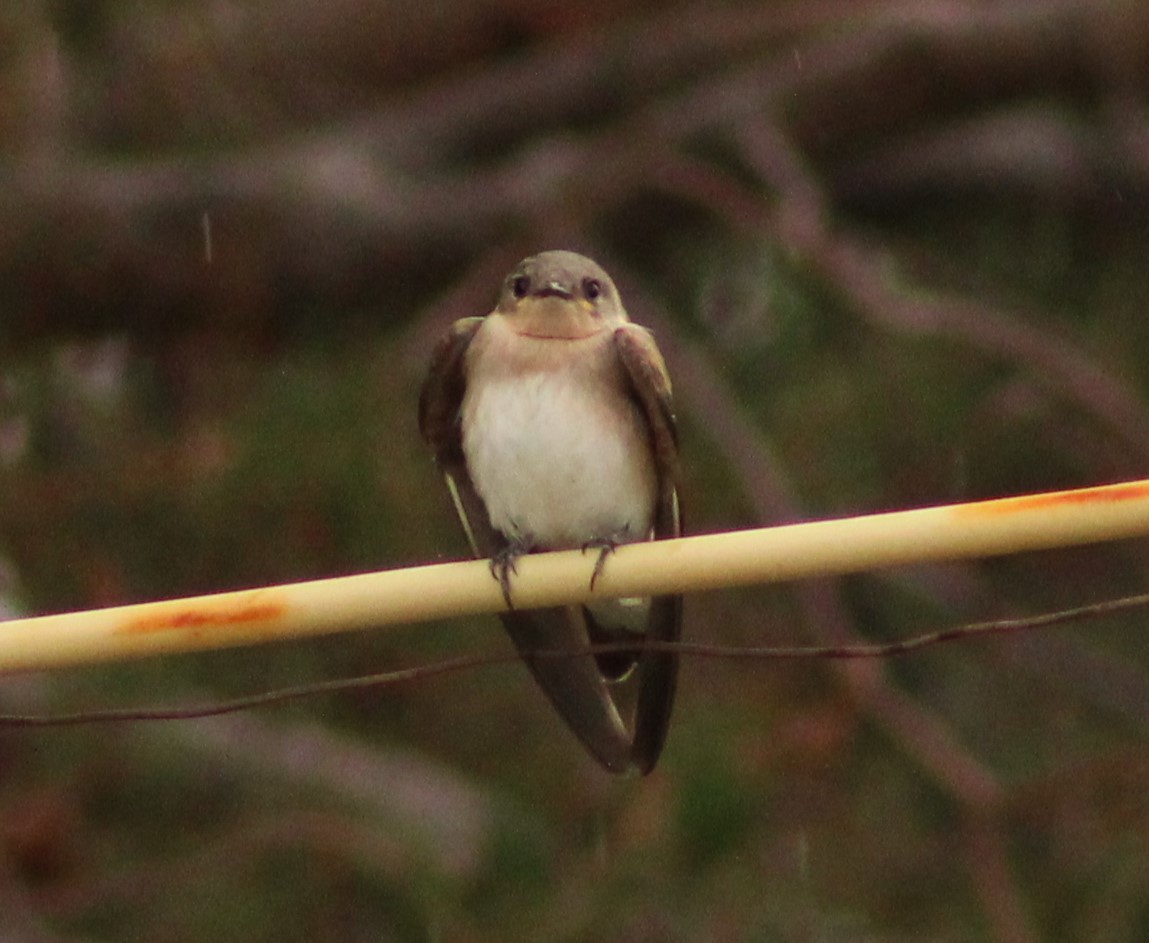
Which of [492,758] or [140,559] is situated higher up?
[140,559]

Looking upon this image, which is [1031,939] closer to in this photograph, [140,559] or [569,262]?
[569,262]

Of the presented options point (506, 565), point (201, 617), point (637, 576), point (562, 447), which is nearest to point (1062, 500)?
point (637, 576)

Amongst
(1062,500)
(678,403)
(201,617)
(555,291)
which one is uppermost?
(1062,500)

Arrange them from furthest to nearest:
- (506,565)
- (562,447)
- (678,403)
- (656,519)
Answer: (678,403) < (656,519) < (562,447) < (506,565)

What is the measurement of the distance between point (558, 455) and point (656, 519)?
198 mm

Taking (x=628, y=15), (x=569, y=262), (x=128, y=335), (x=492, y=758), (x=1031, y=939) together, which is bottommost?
(x=492, y=758)

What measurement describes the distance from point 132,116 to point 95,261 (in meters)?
0.70

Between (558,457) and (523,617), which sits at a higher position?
(558,457)

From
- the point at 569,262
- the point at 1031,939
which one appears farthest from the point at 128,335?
the point at 1031,939

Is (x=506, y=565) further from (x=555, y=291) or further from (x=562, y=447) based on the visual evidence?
(x=555, y=291)

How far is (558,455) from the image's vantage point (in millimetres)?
2906

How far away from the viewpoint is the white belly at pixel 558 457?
2908mm

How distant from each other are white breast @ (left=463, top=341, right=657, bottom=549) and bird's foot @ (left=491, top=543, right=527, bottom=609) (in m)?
0.03

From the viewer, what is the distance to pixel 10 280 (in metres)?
4.79
